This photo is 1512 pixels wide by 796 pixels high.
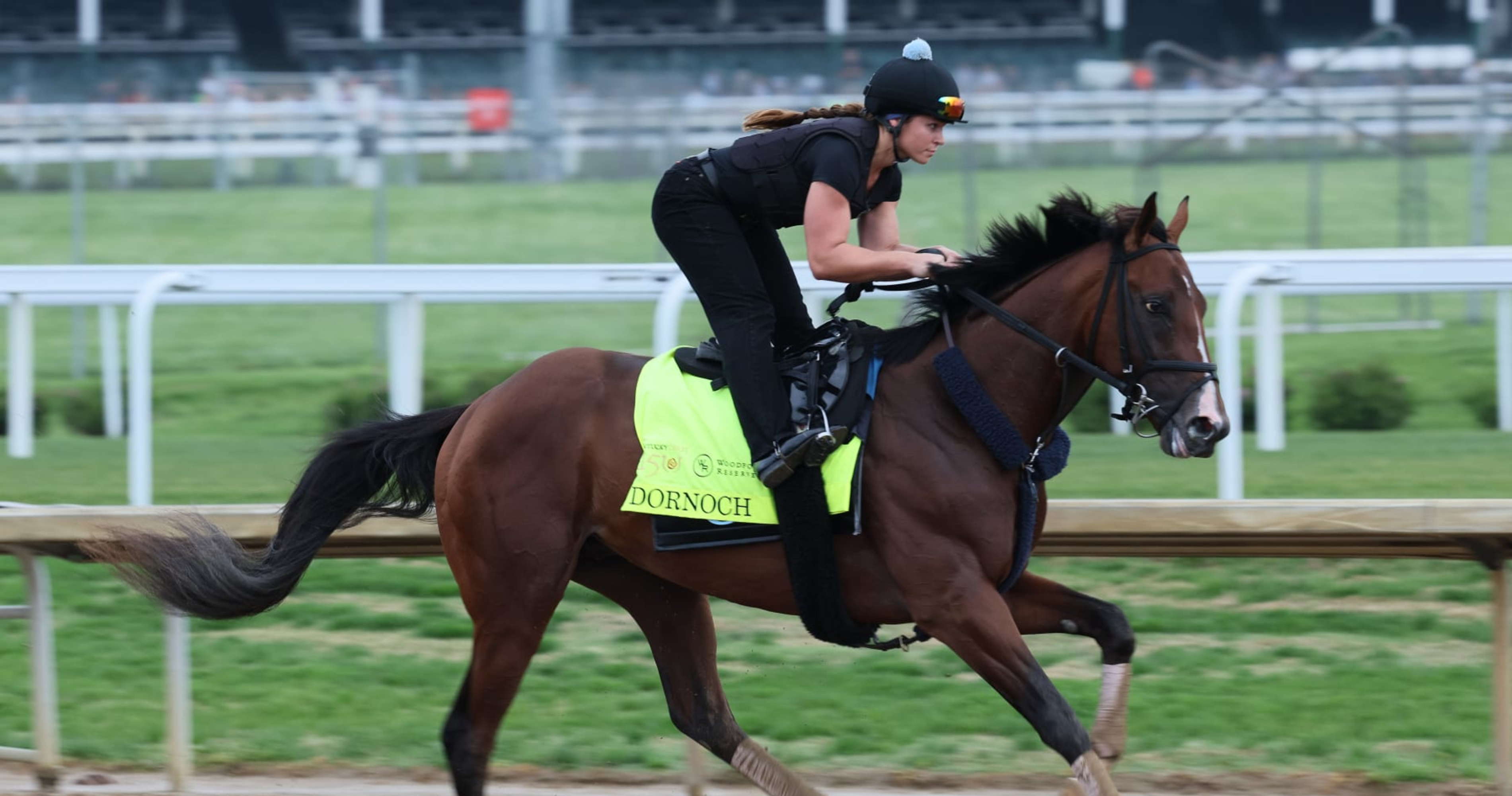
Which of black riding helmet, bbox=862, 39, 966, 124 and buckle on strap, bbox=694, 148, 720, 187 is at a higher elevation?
black riding helmet, bbox=862, 39, 966, 124

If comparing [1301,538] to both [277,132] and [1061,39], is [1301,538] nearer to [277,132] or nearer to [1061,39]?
[277,132]

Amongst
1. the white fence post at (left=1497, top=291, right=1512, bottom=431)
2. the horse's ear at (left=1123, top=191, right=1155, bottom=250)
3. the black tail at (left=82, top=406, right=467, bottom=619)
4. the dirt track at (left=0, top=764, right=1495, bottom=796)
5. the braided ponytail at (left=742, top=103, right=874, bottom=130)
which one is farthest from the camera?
the white fence post at (left=1497, top=291, right=1512, bottom=431)

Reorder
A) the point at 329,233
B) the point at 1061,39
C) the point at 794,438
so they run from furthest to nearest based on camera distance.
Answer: the point at 1061,39 < the point at 329,233 < the point at 794,438

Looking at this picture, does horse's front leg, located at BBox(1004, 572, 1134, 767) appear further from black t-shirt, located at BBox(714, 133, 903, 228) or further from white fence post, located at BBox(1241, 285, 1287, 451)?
white fence post, located at BBox(1241, 285, 1287, 451)

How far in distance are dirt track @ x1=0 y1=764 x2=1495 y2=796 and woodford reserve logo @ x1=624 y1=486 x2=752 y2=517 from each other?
1145mm

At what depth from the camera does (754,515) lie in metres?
3.86

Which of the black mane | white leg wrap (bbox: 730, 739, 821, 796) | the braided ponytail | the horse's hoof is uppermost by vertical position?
the braided ponytail

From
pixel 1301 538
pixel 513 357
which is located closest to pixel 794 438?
pixel 1301 538

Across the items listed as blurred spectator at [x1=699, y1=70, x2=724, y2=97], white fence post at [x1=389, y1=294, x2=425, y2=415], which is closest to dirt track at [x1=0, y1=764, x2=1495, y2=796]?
white fence post at [x1=389, y1=294, x2=425, y2=415]

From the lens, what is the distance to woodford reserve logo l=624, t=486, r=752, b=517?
152 inches

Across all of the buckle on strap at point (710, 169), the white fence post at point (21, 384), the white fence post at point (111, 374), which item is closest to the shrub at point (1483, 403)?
the buckle on strap at point (710, 169)

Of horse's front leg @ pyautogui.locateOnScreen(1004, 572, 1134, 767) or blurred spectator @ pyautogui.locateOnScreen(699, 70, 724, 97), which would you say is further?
blurred spectator @ pyautogui.locateOnScreen(699, 70, 724, 97)

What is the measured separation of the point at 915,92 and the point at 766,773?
5.70ft

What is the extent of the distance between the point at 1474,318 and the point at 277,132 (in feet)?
39.9
